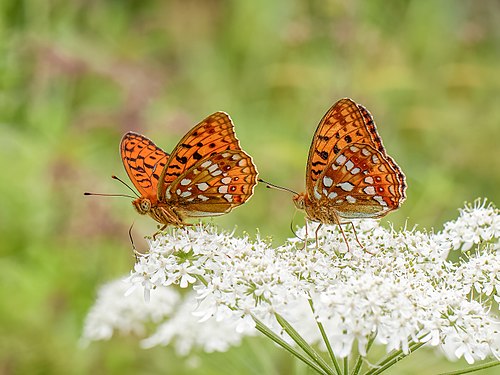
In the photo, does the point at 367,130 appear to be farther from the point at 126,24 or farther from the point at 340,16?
the point at 126,24

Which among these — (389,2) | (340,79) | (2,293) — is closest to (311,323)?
(2,293)

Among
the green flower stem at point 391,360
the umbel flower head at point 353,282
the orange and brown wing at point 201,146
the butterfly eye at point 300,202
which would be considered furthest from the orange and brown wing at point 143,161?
the green flower stem at point 391,360

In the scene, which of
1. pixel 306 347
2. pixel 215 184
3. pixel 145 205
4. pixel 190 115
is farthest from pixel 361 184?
pixel 190 115

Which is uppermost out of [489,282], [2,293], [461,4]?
[461,4]

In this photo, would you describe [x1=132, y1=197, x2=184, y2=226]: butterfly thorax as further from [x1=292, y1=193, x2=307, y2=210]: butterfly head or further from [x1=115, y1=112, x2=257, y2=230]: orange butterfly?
[x1=292, y1=193, x2=307, y2=210]: butterfly head

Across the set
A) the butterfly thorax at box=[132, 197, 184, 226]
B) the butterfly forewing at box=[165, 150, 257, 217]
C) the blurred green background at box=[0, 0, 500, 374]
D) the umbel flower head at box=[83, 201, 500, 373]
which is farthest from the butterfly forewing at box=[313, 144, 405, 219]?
the blurred green background at box=[0, 0, 500, 374]

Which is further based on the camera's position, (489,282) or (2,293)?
(2,293)

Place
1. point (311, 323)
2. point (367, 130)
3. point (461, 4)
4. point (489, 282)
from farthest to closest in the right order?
point (461, 4) → point (311, 323) → point (367, 130) → point (489, 282)
